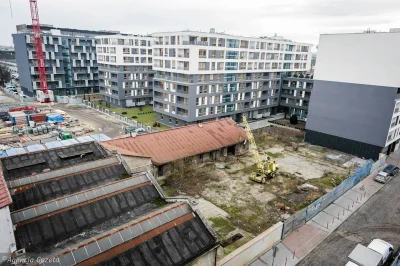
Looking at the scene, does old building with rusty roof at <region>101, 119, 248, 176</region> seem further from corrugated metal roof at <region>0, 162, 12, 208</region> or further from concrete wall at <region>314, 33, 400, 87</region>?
concrete wall at <region>314, 33, 400, 87</region>

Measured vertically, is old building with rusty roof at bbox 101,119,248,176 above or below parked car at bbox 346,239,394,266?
above

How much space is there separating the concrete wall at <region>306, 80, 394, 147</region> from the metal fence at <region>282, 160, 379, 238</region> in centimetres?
1230

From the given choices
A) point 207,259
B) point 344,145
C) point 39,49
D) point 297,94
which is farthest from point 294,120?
point 39,49

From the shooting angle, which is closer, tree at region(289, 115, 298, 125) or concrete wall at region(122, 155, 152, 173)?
concrete wall at region(122, 155, 152, 173)

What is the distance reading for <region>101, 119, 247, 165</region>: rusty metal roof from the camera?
1714 inches

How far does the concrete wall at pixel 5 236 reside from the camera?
1723cm

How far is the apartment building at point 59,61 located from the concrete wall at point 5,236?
10154 cm

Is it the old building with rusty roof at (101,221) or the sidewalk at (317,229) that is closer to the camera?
the old building with rusty roof at (101,221)

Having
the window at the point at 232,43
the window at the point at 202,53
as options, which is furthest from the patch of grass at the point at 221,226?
the window at the point at 232,43

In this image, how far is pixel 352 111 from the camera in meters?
55.8

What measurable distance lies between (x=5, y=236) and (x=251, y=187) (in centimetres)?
3242

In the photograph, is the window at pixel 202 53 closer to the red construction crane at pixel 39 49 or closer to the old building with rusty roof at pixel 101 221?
the old building with rusty roof at pixel 101 221

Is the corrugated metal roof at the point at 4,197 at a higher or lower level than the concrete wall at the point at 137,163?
higher

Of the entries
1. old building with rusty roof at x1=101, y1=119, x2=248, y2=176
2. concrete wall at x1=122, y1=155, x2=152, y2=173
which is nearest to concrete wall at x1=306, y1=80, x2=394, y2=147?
old building with rusty roof at x1=101, y1=119, x2=248, y2=176
